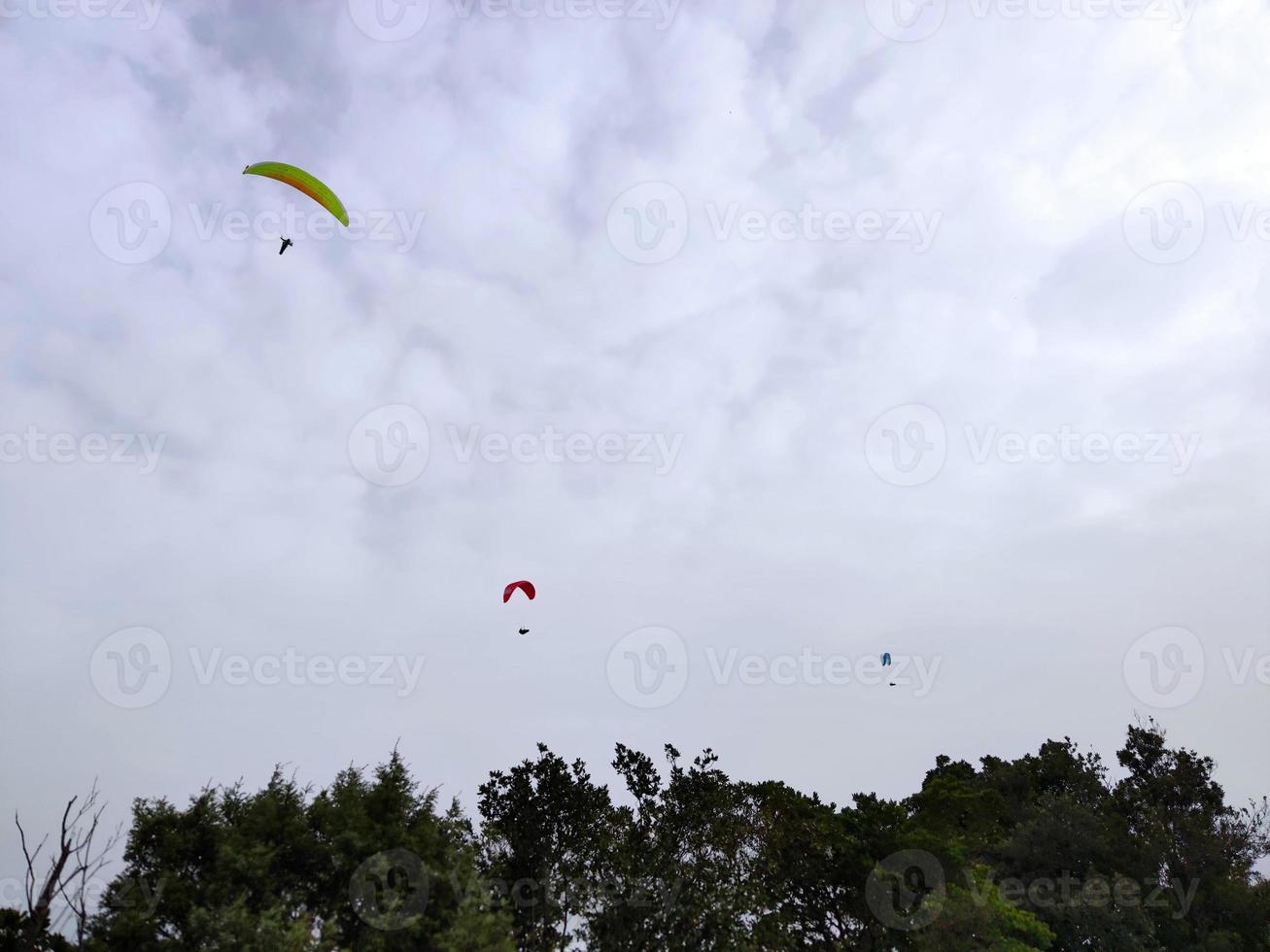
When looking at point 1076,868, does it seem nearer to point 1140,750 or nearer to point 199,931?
point 1140,750

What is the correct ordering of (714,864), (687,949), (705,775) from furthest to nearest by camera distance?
(705,775), (714,864), (687,949)

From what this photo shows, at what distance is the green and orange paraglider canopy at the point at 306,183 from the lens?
31.2 m

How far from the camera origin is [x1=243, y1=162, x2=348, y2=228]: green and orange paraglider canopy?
31.2m

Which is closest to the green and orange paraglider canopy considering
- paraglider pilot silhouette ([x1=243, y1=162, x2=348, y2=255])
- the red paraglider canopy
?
paraglider pilot silhouette ([x1=243, y1=162, x2=348, y2=255])

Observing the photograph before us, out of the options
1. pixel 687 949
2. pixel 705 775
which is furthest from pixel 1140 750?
pixel 687 949

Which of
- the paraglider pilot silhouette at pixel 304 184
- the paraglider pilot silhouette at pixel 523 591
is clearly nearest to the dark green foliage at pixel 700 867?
the paraglider pilot silhouette at pixel 523 591

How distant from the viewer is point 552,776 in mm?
37562

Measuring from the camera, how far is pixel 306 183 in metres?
Answer: 31.8

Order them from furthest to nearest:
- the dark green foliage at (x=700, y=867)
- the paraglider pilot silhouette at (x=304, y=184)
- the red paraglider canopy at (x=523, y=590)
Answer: the red paraglider canopy at (x=523, y=590), the paraglider pilot silhouette at (x=304, y=184), the dark green foliage at (x=700, y=867)

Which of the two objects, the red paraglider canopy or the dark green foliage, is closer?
the dark green foliage

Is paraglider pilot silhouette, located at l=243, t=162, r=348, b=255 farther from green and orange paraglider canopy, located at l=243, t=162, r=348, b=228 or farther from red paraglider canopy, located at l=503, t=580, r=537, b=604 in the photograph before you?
red paraglider canopy, located at l=503, t=580, r=537, b=604

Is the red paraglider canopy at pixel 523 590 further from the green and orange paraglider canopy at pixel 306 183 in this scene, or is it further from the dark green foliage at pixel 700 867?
the green and orange paraglider canopy at pixel 306 183

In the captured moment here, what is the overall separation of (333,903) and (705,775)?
18.4m

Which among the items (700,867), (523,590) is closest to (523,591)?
(523,590)
